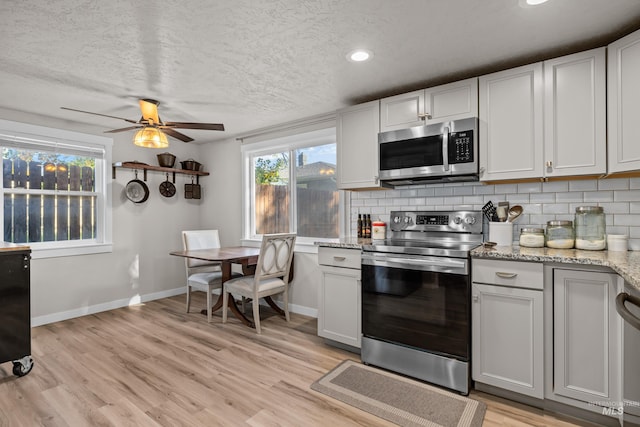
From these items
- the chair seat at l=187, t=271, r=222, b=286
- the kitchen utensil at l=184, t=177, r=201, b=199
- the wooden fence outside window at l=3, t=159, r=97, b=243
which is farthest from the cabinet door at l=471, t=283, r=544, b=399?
the wooden fence outside window at l=3, t=159, r=97, b=243

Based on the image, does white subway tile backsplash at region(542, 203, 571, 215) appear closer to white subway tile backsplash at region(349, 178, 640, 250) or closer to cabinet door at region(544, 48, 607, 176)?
white subway tile backsplash at region(349, 178, 640, 250)

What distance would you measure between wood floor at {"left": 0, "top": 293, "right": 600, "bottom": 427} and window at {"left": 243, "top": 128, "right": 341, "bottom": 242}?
116cm

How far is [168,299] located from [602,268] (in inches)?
182

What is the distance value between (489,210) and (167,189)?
13.1 feet

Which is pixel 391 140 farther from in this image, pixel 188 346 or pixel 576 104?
pixel 188 346

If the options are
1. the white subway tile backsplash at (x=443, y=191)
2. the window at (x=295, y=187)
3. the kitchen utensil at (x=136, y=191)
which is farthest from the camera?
the kitchen utensil at (x=136, y=191)

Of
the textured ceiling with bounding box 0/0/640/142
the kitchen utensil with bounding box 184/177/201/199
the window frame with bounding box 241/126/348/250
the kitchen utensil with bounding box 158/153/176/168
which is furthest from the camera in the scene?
the kitchen utensil with bounding box 184/177/201/199

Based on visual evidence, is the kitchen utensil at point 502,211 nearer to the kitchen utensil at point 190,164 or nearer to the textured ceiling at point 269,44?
the textured ceiling at point 269,44

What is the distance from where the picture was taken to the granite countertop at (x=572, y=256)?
164 cm

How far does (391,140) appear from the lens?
110 inches

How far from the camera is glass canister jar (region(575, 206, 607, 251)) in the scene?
216cm

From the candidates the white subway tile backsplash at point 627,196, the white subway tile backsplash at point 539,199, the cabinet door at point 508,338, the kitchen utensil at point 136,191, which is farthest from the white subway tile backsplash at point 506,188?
the kitchen utensil at point 136,191

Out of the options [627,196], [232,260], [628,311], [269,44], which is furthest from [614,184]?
[232,260]

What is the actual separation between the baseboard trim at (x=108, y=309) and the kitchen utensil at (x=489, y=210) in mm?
2070
